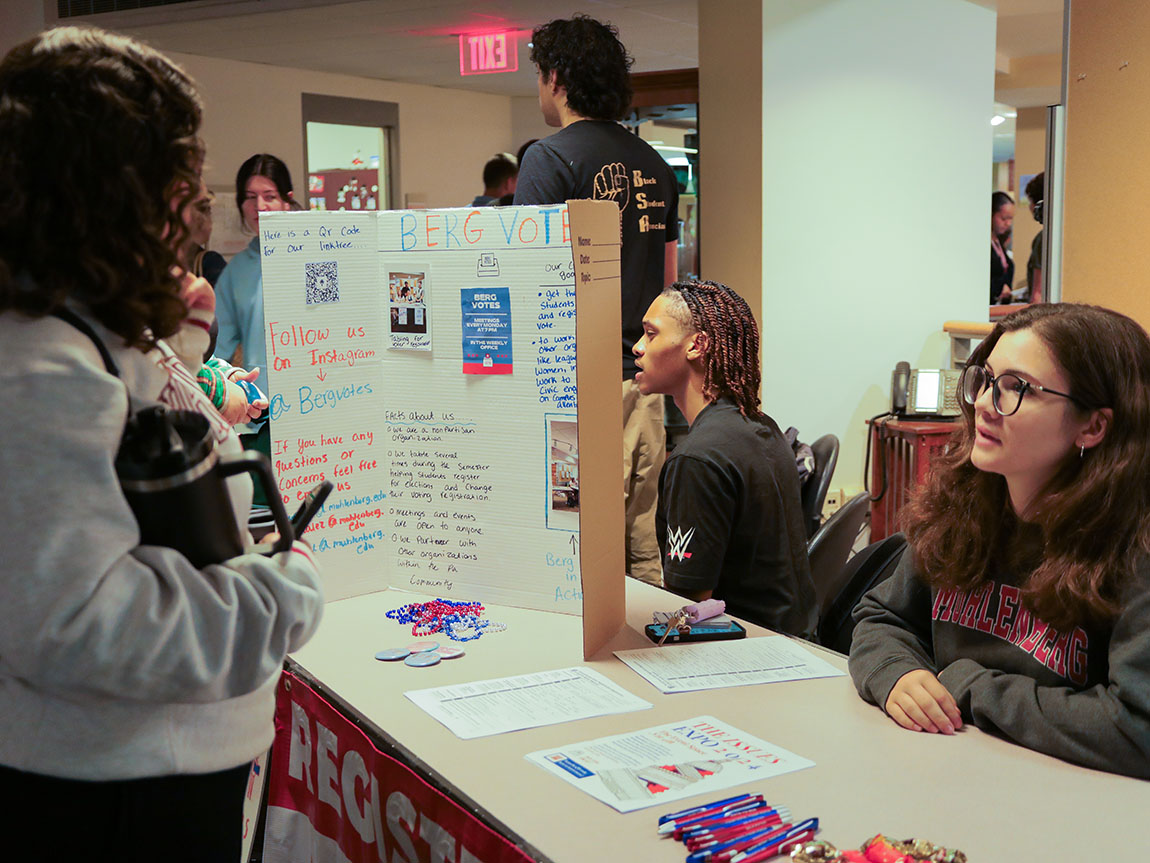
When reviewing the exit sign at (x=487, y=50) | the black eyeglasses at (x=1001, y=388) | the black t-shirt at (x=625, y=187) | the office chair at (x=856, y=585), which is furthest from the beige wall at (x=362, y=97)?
the black eyeglasses at (x=1001, y=388)

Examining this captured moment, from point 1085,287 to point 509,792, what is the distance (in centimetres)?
246

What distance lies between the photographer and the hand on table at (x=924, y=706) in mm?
1446

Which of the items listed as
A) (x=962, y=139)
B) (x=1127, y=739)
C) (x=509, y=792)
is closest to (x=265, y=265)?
(x=509, y=792)

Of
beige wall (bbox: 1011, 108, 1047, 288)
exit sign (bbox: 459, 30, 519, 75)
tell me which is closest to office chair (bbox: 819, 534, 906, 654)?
exit sign (bbox: 459, 30, 519, 75)

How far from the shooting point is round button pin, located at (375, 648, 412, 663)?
5.82 feet

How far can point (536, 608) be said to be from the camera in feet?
6.60

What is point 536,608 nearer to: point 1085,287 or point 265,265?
point 265,265

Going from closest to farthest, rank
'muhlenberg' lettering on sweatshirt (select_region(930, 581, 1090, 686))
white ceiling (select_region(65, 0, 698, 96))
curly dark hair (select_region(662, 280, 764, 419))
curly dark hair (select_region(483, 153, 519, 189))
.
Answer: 'muhlenberg' lettering on sweatshirt (select_region(930, 581, 1090, 686)) → curly dark hair (select_region(662, 280, 764, 419)) → curly dark hair (select_region(483, 153, 519, 189)) → white ceiling (select_region(65, 0, 698, 96))

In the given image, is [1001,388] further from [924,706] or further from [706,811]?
[706,811]

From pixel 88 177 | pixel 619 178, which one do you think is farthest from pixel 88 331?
pixel 619 178

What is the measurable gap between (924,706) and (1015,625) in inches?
6.6

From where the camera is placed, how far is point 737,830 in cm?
116

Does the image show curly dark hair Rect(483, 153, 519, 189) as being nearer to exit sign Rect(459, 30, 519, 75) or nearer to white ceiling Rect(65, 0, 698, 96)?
white ceiling Rect(65, 0, 698, 96)

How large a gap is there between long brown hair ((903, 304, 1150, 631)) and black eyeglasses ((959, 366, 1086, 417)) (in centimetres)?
5
